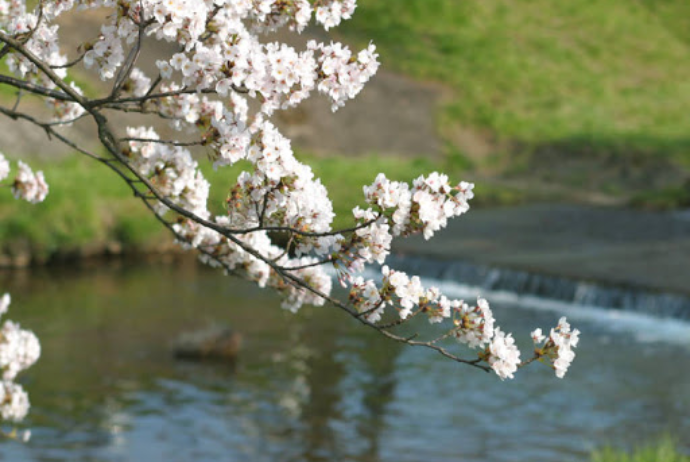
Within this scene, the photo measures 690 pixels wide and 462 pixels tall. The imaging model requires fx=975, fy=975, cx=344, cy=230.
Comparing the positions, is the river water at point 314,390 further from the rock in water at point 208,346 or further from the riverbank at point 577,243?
the riverbank at point 577,243

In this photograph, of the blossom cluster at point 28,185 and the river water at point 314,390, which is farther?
the river water at point 314,390

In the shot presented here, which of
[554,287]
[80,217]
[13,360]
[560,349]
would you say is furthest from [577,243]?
[560,349]

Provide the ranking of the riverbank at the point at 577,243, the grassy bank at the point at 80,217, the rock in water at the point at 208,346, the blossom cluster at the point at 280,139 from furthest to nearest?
the grassy bank at the point at 80,217 → the riverbank at the point at 577,243 → the rock in water at the point at 208,346 → the blossom cluster at the point at 280,139

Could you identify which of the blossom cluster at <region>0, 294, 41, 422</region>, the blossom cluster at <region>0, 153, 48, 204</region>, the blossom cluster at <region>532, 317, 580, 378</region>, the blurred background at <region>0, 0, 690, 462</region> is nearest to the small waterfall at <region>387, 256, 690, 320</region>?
the blurred background at <region>0, 0, 690, 462</region>

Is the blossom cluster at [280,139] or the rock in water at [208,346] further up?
the blossom cluster at [280,139]

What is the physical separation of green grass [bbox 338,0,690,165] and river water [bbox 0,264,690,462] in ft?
64.4

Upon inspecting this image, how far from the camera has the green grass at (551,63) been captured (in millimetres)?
38594

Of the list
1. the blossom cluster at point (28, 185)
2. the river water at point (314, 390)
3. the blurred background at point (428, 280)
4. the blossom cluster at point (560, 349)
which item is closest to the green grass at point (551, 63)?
the blurred background at point (428, 280)

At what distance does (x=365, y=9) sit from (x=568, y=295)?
32.8 meters

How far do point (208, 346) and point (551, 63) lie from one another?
34.7 metres

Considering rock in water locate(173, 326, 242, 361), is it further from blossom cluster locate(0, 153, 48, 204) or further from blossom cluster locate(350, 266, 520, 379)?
blossom cluster locate(350, 266, 520, 379)

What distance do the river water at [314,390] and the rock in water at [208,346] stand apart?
0.28 m

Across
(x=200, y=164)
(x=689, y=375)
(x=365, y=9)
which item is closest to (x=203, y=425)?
(x=689, y=375)

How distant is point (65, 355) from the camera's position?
15289mm
